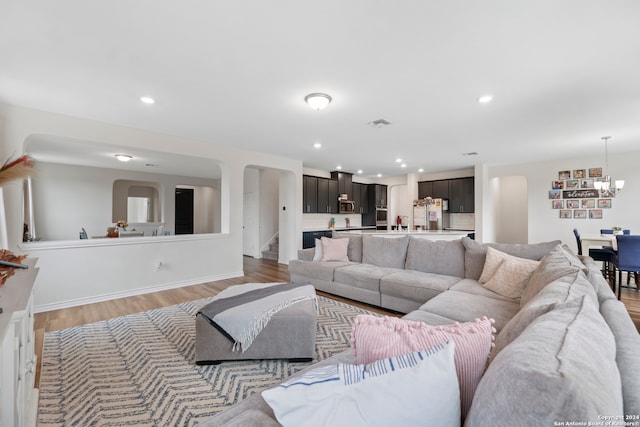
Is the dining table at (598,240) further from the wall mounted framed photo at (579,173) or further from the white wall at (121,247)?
the white wall at (121,247)

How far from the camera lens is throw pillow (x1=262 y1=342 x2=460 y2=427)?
0.67m

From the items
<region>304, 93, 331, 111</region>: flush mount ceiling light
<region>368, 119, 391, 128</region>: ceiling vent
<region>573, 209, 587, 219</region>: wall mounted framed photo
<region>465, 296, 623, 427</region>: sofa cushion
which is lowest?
<region>465, 296, 623, 427</region>: sofa cushion

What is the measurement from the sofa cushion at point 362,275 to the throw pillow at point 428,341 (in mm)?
2520

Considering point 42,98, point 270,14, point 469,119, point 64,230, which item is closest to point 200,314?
point 270,14

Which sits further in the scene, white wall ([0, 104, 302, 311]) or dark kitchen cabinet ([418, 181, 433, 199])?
dark kitchen cabinet ([418, 181, 433, 199])

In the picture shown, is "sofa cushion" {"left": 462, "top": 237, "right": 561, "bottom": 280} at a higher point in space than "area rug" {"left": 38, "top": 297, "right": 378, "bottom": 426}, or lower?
higher

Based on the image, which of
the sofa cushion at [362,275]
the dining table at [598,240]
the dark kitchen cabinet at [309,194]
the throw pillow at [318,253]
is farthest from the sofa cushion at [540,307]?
the dark kitchen cabinet at [309,194]

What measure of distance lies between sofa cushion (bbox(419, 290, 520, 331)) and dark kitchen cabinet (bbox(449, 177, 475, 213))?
18.4 feet

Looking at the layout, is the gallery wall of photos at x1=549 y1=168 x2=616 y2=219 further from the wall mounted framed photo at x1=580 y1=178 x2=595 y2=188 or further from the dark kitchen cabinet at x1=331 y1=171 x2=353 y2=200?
the dark kitchen cabinet at x1=331 y1=171 x2=353 y2=200

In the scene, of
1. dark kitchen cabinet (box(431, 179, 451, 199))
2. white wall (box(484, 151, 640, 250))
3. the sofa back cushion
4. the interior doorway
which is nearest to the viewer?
the sofa back cushion

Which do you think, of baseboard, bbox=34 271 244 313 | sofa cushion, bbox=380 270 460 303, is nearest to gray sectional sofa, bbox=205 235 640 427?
sofa cushion, bbox=380 270 460 303

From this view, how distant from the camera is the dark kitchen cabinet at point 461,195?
24.2 ft

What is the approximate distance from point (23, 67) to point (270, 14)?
2.28m

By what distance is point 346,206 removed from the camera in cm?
824
